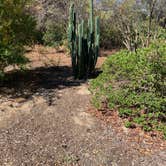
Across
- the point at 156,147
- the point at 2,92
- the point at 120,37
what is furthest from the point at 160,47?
the point at 120,37

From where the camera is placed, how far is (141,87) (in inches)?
309

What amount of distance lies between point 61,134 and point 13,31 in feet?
12.5

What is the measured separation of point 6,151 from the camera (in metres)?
6.72

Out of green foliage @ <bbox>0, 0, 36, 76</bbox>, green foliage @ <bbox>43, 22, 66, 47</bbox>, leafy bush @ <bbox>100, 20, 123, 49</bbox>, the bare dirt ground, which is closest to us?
the bare dirt ground

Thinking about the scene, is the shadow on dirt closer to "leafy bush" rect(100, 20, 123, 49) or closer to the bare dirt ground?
the bare dirt ground

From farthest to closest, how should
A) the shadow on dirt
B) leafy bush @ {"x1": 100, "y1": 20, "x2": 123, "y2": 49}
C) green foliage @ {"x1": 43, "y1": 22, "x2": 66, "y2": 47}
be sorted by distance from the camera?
leafy bush @ {"x1": 100, "y1": 20, "x2": 123, "y2": 49}
green foliage @ {"x1": 43, "y1": 22, "x2": 66, "y2": 47}
the shadow on dirt

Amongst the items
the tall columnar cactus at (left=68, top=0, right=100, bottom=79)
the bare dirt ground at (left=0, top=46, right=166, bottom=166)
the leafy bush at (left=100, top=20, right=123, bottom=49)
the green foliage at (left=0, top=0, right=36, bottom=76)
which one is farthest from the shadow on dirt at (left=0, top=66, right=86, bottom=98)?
the leafy bush at (left=100, top=20, right=123, bottom=49)

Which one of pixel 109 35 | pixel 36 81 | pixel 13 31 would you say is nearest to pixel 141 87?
pixel 36 81

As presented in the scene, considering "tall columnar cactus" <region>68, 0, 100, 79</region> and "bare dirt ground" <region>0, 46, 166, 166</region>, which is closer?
"bare dirt ground" <region>0, 46, 166, 166</region>

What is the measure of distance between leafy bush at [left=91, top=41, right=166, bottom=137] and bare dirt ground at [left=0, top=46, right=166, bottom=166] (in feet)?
1.26

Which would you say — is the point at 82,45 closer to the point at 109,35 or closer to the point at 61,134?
the point at 61,134

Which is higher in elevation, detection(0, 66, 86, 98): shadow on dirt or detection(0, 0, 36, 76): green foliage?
detection(0, 0, 36, 76): green foliage

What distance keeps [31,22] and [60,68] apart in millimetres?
2428

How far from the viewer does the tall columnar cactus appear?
10.6 meters
